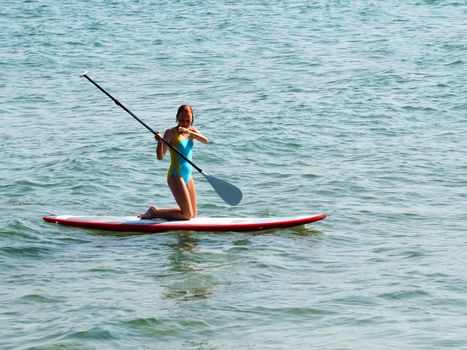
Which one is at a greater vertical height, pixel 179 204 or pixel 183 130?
pixel 183 130

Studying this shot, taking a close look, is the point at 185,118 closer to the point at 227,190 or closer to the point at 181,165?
the point at 181,165

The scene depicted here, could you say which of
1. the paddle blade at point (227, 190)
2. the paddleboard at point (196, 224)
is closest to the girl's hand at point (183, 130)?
the paddle blade at point (227, 190)

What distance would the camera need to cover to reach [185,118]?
1147cm

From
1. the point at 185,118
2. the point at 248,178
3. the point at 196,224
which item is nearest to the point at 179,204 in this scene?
the point at 196,224

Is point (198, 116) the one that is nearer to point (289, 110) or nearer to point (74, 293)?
point (289, 110)

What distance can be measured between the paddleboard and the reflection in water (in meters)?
0.14

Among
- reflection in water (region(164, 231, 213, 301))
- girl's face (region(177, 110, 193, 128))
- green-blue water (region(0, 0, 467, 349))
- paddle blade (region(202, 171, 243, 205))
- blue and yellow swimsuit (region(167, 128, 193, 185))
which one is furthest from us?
paddle blade (region(202, 171, 243, 205))

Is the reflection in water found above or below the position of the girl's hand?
below

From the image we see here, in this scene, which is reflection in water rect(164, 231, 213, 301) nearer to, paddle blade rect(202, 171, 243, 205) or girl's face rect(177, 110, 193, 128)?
paddle blade rect(202, 171, 243, 205)

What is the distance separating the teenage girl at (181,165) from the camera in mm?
11492

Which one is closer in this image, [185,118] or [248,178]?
[185,118]

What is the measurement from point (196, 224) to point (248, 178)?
316cm

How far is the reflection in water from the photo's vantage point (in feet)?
32.1

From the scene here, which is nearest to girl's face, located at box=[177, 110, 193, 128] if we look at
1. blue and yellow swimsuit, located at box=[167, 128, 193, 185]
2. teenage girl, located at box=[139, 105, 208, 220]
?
teenage girl, located at box=[139, 105, 208, 220]
